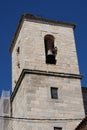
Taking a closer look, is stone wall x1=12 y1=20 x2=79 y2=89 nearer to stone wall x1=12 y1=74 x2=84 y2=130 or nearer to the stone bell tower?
the stone bell tower

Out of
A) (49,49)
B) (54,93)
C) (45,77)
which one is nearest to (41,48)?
(49,49)

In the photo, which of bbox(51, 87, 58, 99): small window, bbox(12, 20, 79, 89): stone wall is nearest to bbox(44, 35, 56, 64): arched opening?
bbox(12, 20, 79, 89): stone wall

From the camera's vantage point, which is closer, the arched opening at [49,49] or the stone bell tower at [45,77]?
the stone bell tower at [45,77]

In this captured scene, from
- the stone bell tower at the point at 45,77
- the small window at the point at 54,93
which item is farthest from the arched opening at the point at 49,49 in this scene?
the small window at the point at 54,93

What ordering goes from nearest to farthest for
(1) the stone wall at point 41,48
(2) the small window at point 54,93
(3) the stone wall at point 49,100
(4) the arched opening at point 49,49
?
(3) the stone wall at point 49,100, (2) the small window at point 54,93, (1) the stone wall at point 41,48, (4) the arched opening at point 49,49

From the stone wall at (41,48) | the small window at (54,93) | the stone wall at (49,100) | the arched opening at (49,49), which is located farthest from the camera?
the arched opening at (49,49)

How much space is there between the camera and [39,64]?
23609 mm

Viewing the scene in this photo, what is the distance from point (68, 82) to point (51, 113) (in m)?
2.37

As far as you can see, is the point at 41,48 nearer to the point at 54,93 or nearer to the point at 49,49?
the point at 49,49

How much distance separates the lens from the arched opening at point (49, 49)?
24.5 m

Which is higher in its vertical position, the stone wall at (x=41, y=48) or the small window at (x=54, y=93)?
the stone wall at (x=41, y=48)

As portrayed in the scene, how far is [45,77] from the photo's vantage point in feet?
75.5

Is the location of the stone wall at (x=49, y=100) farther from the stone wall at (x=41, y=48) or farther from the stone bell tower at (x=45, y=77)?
the stone wall at (x=41, y=48)

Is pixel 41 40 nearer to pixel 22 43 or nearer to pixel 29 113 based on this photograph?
pixel 22 43
